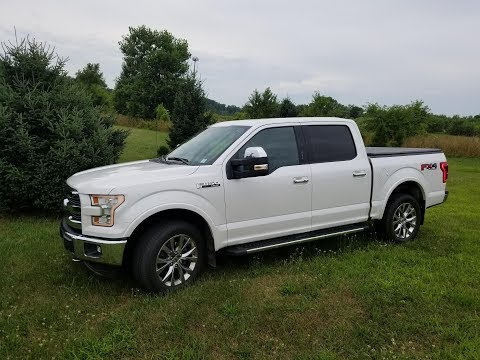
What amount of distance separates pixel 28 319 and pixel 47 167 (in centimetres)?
427

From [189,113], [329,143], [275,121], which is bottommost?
[329,143]

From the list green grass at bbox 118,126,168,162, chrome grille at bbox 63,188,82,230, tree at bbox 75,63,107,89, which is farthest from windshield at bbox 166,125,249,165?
tree at bbox 75,63,107,89

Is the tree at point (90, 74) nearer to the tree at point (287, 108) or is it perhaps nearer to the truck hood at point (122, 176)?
the tree at point (287, 108)

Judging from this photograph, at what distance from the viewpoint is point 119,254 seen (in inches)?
169

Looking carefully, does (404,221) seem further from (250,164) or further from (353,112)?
(353,112)

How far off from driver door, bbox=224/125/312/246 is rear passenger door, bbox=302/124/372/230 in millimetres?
185

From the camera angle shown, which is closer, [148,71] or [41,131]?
[41,131]

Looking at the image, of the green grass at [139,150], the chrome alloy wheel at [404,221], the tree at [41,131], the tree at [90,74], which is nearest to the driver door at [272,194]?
the chrome alloy wheel at [404,221]

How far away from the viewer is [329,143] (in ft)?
19.2

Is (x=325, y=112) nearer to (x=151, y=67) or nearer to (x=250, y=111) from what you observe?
(x=250, y=111)

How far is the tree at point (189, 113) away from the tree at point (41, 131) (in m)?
6.35

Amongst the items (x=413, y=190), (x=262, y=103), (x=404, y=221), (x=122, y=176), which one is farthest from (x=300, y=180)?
(x=262, y=103)

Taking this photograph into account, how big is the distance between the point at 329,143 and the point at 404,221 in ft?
6.12

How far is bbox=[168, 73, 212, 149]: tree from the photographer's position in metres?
15.0
